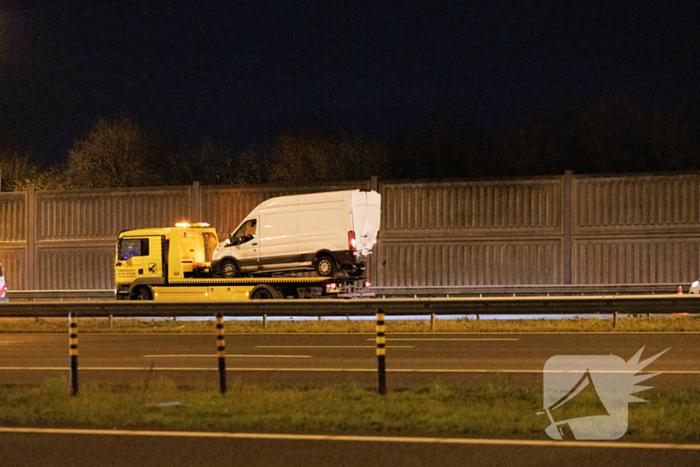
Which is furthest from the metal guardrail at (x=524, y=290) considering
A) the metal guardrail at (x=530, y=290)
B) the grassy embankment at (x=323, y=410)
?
the grassy embankment at (x=323, y=410)

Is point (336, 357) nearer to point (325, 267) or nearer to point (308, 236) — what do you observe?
point (325, 267)

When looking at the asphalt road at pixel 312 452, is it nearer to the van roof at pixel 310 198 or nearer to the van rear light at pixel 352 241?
the van rear light at pixel 352 241

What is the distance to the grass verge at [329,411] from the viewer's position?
8.30m

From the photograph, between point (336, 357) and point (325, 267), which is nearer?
point (336, 357)

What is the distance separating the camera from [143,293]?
2812 cm

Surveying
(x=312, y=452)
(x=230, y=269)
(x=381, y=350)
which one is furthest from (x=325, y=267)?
(x=312, y=452)

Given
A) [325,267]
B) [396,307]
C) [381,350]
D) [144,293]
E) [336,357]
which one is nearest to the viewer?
[381,350]

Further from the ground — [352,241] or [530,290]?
[352,241]

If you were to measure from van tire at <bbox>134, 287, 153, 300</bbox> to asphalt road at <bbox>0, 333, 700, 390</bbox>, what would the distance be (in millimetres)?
6683

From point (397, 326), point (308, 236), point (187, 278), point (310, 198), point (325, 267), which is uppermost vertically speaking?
point (310, 198)

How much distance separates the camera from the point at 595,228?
1253 inches

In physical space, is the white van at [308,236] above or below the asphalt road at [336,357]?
above

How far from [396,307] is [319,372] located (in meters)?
8.02

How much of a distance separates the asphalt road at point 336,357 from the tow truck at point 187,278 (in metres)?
4.46
